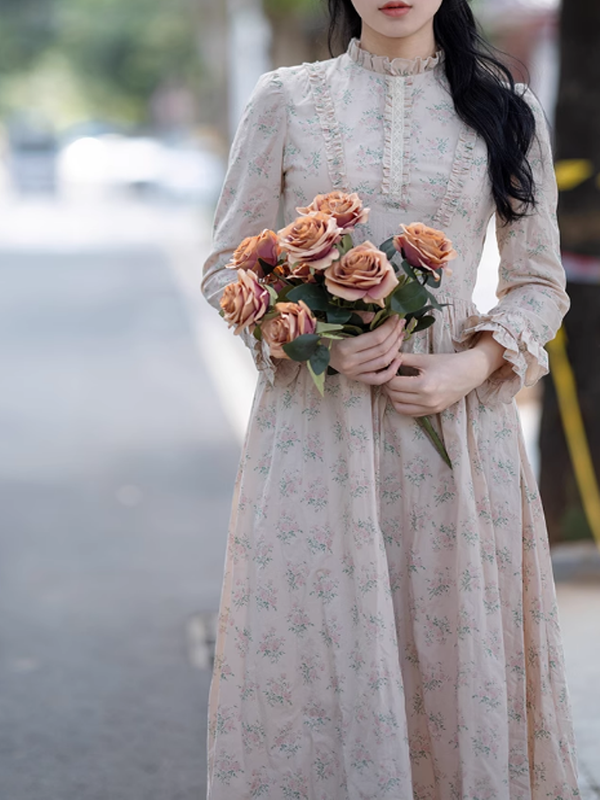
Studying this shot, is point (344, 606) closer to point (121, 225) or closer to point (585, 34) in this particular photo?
point (585, 34)

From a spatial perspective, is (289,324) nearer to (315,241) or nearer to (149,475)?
(315,241)

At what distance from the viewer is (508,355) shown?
2.44m

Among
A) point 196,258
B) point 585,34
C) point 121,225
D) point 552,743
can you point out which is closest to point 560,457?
point 585,34

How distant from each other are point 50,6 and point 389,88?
55.1 metres

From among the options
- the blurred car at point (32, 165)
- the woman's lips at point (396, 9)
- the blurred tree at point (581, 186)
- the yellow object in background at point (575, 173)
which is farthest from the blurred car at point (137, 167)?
the woman's lips at point (396, 9)

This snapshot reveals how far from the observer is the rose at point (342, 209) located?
7.32ft

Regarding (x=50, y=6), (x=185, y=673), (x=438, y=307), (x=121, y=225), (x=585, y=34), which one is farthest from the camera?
(x=50, y=6)

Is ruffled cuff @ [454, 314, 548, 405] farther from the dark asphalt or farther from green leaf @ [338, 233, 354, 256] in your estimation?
the dark asphalt

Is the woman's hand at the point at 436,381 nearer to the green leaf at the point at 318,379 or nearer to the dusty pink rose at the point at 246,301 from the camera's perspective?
the green leaf at the point at 318,379

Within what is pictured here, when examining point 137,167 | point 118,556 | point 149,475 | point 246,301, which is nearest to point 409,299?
point 246,301

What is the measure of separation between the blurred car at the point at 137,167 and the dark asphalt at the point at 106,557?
1873 centimetres

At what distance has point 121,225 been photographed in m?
25.5

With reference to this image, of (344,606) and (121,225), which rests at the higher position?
(121,225)

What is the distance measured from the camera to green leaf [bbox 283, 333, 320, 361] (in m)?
2.21
